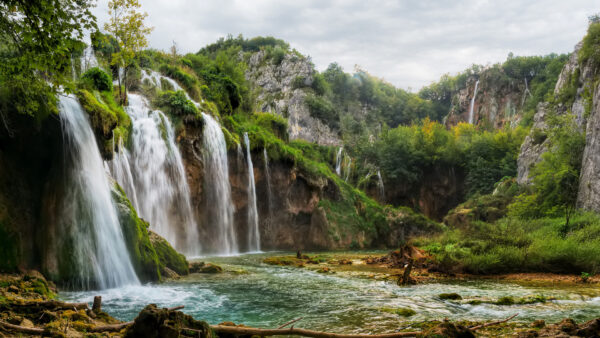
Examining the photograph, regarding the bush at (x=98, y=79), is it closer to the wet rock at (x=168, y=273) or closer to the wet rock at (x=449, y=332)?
the wet rock at (x=168, y=273)

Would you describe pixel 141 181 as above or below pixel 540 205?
above

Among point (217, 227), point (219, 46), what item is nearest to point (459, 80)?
point (219, 46)

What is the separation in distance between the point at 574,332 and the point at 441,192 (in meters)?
43.1

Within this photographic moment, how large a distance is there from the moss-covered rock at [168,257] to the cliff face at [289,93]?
4669cm

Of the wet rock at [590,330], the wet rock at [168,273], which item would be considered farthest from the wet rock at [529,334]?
the wet rock at [168,273]

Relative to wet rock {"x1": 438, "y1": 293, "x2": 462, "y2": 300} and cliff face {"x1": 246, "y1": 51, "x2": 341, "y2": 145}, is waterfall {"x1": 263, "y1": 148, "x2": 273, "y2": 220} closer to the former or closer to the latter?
wet rock {"x1": 438, "y1": 293, "x2": 462, "y2": 300}

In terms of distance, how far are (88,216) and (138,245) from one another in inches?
64.5

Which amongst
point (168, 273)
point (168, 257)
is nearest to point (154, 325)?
point (168, 273)

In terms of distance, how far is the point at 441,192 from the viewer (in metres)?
45.5

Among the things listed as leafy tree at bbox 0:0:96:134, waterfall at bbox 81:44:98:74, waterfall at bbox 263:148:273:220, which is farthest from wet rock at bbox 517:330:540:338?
waterfall at bbox 81:44:98:74

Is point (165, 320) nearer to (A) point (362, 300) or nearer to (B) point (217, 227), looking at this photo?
(A) point (362, 300)

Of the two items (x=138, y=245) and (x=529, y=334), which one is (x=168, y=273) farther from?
(x=529, y=334)

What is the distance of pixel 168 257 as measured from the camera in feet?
41.7

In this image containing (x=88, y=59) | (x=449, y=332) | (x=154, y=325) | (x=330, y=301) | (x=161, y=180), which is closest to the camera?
(x=154, y=325)
